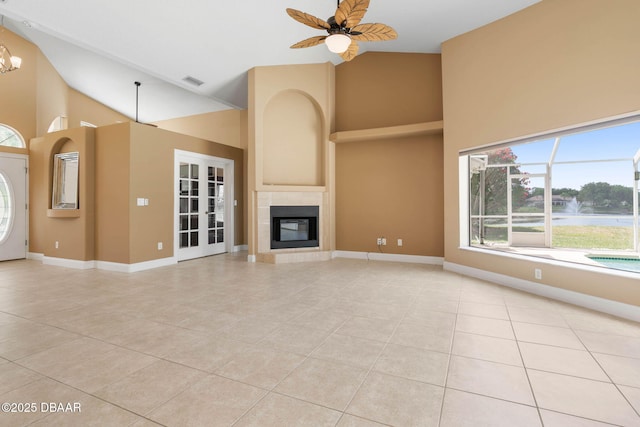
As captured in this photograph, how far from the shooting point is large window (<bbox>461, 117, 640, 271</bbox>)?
3254mm

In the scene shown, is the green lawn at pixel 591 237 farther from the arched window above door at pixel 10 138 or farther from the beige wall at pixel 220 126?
the arched window above door at pixel 10 138

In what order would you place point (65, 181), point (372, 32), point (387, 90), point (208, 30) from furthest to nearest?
point (387, 90)
point (65, 181)
point (208, 30)
point (372, 32)

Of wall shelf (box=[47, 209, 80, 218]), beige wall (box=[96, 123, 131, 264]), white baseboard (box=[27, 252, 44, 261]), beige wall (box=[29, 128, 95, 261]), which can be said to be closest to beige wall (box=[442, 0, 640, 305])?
beige wall (box=[96, 123, 131, 264])

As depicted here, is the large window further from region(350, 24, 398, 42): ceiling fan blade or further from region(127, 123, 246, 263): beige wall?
region(127, 123, 246, 263): beige wall

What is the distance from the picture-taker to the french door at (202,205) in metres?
5.74

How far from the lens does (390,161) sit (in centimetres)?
570

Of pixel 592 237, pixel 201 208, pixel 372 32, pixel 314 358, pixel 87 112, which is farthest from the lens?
pixel 87 112

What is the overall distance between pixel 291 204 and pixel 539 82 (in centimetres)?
409

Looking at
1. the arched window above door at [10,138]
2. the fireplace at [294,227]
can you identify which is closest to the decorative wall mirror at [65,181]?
the arched window above door at [10,138]

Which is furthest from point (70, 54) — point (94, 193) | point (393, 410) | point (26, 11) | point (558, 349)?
point (558, 349)

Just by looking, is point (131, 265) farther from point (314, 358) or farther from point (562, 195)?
point (562, 195)

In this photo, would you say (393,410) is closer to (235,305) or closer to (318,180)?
(235,305)

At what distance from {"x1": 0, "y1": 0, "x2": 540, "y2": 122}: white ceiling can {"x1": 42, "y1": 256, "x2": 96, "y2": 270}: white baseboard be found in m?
3.38

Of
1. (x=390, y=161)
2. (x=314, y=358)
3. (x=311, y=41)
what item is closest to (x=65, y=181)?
(x=311, y=41)
